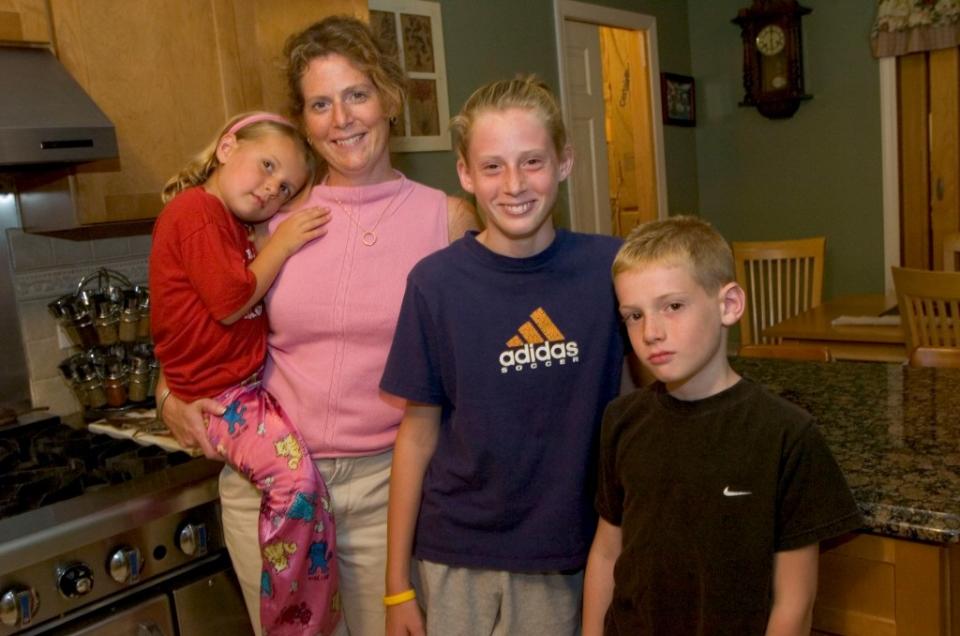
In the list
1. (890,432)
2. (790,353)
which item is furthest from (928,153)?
(890,432)

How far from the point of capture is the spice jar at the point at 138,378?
2.16 metres

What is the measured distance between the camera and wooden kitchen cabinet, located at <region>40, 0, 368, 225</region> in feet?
5.99

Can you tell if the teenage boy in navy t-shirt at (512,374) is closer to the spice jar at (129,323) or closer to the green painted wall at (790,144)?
the spice jar at (129,323)

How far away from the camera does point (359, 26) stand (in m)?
1.43

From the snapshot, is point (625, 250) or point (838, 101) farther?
point (838, 101)

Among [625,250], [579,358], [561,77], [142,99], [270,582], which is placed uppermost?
[561,77]

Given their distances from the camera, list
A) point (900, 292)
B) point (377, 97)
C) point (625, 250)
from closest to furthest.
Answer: point (625, 250) → point (377, 97) → point (900, 292)

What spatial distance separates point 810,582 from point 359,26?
43.0 inches

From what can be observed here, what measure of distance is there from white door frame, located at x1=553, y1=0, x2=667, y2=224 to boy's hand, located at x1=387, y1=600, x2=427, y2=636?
300cm

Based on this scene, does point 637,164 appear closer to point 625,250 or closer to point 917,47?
point 917,47

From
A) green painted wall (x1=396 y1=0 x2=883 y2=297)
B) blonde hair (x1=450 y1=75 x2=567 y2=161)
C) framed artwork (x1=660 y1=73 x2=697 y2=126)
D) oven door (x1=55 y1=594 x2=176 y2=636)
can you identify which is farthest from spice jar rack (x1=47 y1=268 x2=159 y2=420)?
framed artwork (x1=660 y1=73 x2=697 y2=126)

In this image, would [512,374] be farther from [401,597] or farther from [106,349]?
[106,349]

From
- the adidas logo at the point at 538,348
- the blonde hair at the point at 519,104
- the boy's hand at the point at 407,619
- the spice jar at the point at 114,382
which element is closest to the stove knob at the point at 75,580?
the boy's hand at the point at 407,619

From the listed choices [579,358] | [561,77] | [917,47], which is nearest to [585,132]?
[561,77]
